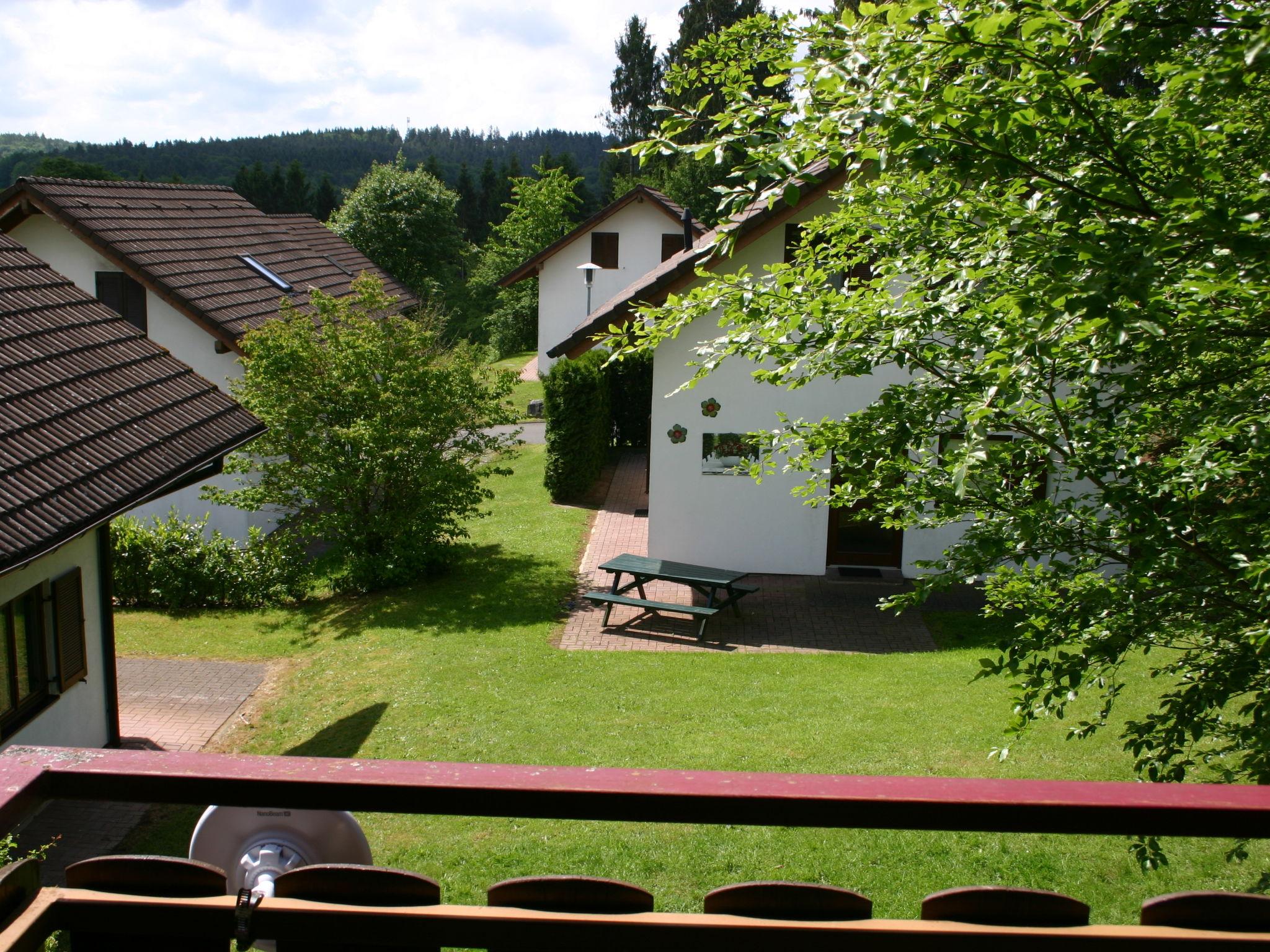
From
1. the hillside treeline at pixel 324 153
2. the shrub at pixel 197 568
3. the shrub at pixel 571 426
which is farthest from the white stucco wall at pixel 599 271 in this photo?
the hillside treeline at pixel 324 153

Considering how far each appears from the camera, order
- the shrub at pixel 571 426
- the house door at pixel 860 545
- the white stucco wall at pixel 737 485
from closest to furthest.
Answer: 1. the white stucco wall at pixel 737 485
2. the house door at pixel 860 545
3. the shrub at pixel 571 426

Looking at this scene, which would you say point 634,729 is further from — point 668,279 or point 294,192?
point 294,192

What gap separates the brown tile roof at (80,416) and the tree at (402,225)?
118 feet

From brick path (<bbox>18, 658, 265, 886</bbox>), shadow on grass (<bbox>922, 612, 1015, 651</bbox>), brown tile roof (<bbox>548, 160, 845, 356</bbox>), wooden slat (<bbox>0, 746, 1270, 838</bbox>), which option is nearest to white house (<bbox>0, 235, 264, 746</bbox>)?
brick path (<bbox>18, 658, 265, 886</bbox>)

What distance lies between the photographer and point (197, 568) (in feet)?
51.8

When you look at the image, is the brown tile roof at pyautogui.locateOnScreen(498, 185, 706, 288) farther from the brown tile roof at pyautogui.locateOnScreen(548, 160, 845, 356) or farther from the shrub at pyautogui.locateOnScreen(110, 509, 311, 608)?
the shrub at pyautogui.locateOnScreen(110, 509, 311, 608)

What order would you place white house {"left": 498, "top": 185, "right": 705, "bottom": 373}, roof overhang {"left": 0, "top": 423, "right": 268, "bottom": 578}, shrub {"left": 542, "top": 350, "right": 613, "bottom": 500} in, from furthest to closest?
1. white house {"left": 498, "top": 185, "right": 705, "bottom": 373}
2. shrub {"left": 542, "top": 350, "right": 613, "bottom": 500}
3. roof overhang {"left": 0, "top": 423, "right": 268, "bottom": 578}

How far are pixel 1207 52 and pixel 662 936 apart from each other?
3.88 meters

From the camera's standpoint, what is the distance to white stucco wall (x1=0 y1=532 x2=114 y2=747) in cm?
856

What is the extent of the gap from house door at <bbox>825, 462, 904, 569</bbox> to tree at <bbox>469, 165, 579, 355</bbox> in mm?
29979

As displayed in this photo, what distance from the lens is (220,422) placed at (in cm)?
1062

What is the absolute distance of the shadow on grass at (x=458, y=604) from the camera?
14258 mm

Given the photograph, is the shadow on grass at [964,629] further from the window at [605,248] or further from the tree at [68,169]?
the tree at [68,169]

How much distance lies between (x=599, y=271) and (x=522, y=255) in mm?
13900
